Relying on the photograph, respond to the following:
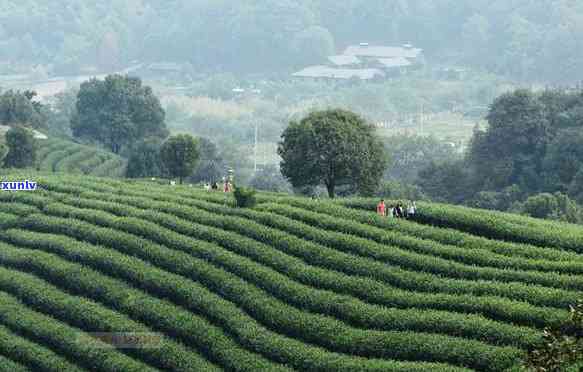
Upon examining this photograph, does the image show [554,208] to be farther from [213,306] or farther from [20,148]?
[20,148]

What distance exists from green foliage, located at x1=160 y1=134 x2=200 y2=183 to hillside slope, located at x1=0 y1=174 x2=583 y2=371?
12237mm

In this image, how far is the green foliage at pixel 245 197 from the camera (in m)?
45.7

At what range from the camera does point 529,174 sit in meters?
83.2

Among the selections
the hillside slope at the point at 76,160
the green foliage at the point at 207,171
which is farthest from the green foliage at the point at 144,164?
the green foliage at the point at 207,171

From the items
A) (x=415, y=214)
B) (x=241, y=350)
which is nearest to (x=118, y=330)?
(x=241, y=350)

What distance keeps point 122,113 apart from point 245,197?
177 ft

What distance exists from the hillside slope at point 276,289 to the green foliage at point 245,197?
0.50 metres

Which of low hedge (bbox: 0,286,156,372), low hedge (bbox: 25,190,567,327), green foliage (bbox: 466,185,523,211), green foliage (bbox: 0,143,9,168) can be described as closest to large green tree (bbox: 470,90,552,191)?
green foliage (bbox: 466,185,523,211)

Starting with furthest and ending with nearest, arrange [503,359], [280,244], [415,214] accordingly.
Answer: [415,214], [280,244], [503,359]

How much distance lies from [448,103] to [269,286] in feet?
521

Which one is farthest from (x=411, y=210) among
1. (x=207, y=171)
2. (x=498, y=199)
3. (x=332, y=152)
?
(x=207, y=171)

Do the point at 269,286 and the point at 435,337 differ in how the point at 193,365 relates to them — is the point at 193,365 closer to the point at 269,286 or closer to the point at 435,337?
the point at 269,286

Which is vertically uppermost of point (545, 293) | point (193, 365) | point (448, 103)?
point (448, 103)

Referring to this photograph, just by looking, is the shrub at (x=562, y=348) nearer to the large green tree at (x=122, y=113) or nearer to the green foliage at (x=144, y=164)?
the green foliage at (x=144, y=164)
